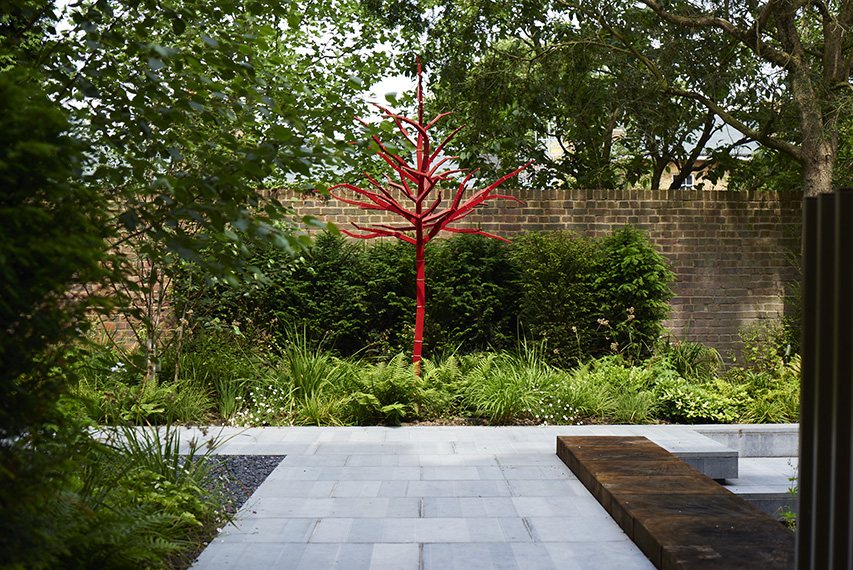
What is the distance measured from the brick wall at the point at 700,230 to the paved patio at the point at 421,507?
3.34m

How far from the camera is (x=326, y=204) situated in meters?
8.28

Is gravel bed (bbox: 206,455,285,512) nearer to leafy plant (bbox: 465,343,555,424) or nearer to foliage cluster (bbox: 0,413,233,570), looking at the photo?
foliage cluster (bbox: 0,413,233,570)

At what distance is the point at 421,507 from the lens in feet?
12.2

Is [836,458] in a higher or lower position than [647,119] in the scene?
lower

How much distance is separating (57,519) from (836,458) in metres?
2.26

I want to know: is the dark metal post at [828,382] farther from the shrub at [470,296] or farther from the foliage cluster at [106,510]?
the shrub at [470,296]

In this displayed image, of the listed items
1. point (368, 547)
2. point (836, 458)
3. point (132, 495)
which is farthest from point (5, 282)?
point (836, 458)

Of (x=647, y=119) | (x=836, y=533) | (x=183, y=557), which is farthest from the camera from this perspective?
(x=647, y=119)

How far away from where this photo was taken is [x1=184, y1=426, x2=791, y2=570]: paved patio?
9.71ft

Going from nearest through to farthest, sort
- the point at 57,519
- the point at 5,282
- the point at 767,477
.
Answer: the point at 5,282
the point at 57,519
the point at 767,477

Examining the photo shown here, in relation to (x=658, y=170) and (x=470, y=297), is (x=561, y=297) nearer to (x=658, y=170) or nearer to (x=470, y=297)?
(x=470, y=297)

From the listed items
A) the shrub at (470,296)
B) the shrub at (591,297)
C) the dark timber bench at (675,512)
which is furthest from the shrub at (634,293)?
the dark timber bench at (675,512)

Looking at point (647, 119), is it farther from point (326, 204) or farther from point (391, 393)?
point (391, 393)

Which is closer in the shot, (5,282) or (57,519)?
(5,282)
